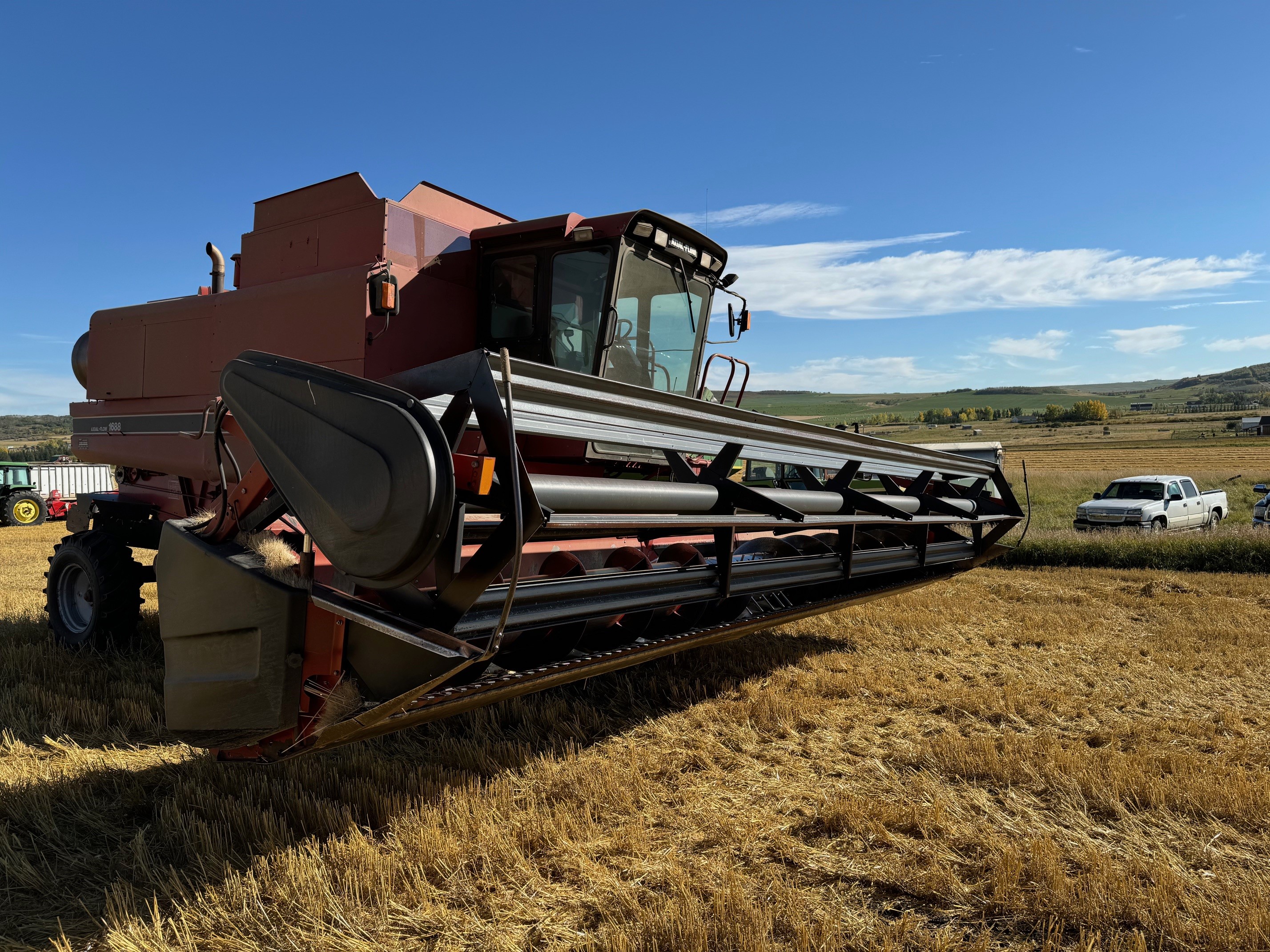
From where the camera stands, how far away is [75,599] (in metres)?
5.40

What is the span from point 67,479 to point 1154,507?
24143 mm

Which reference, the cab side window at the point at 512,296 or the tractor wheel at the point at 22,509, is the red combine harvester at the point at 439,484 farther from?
the tractor wheel at the point at 22,509

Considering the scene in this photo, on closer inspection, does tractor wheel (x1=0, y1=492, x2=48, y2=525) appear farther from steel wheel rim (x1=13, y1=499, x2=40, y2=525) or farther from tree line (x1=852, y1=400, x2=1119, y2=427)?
tree line (x1=852, y1=400, x2=1119, y2=427)

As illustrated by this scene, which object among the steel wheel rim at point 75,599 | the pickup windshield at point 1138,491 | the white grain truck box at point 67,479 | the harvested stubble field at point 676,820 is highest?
the white grain truck box at point 67,479

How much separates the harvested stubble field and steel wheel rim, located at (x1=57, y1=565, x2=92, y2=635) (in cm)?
41

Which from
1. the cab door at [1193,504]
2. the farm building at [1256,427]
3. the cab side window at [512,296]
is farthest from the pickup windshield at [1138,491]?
the farm building at [1256,427]

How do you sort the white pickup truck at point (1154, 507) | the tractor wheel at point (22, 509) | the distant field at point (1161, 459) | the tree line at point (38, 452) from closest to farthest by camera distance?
1. the white pickup truck at point (1154, 507)
2. the tractor wheel at point (22, 509)
3. the distant field at point (1161, 459)
4. the tree line at point (38, 452)

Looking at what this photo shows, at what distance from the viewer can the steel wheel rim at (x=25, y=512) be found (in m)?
18.0

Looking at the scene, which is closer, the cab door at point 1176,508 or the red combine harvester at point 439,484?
the red combine harvester at point 439,484

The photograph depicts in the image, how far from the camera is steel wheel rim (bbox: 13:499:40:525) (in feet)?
58.9

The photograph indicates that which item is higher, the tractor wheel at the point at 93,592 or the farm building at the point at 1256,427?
the farm building at the point at 1256,427

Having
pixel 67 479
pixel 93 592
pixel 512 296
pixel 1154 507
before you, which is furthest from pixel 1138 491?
pixel 67 479

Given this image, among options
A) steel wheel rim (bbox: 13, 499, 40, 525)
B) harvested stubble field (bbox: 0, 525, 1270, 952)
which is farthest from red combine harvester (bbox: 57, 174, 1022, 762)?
steel wheel rim (bbox: 13, 499, 40, 525)

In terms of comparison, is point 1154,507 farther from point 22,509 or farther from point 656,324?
point 22,509
